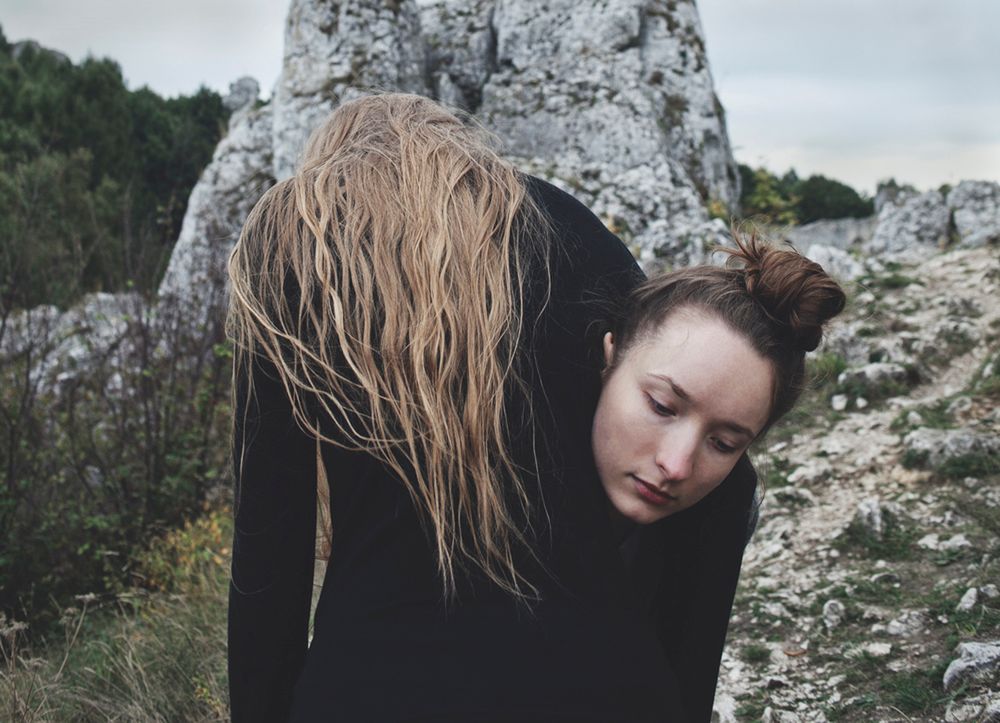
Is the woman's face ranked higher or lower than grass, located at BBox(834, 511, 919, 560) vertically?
higher

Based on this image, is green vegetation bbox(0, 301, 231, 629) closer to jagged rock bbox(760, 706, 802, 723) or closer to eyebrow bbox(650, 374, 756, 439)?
jagged rock bbox(760, 706, 802, 723)

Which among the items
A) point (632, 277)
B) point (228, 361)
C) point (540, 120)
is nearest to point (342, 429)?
point (632, 277)

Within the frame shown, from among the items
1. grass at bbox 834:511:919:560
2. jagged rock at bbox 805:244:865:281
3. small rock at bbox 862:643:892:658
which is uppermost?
jagged rock at bbox 805:244:865:281

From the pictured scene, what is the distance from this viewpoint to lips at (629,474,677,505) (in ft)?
4.69

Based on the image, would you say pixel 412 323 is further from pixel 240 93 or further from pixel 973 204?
pixel 240 93

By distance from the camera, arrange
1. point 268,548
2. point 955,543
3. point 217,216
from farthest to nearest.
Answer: point 217,216 < point 955,543 < point 268,548

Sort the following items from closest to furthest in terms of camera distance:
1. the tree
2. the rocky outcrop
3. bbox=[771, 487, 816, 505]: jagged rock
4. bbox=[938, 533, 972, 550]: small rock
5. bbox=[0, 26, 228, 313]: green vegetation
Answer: bbox=[938, 533, 972, 550]: small rock, bbox=[771, 487, 816, 505]: jagged rock, the rocky outcrop, bbox=[0, 26, 228, 313]: green vegetation, the tree

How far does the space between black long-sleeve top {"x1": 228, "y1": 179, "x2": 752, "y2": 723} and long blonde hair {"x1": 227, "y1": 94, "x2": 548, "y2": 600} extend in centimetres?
4

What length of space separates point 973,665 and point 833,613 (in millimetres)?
775

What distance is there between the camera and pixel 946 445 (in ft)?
12.1

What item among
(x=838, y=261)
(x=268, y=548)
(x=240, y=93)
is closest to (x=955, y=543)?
(x=268, y=548)

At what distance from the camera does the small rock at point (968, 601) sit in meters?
2.52

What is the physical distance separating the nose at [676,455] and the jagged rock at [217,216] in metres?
4.90

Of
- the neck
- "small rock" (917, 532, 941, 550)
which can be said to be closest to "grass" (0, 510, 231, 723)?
the neck
